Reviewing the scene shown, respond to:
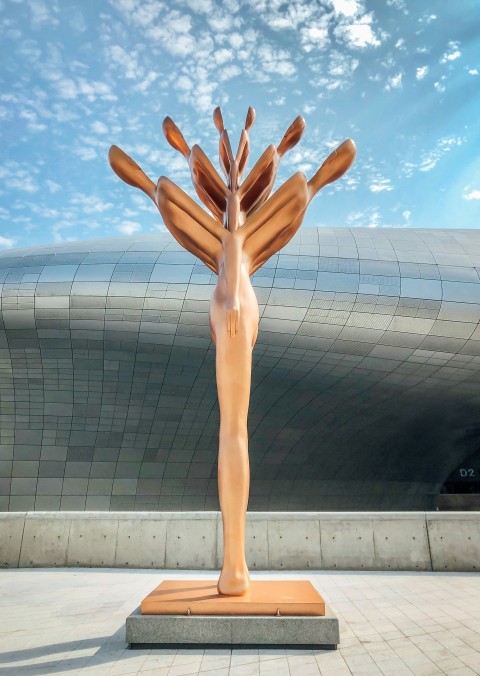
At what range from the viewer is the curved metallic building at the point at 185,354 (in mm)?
16938

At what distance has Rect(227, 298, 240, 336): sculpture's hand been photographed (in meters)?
5.95

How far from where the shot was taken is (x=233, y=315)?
5957 millimetres

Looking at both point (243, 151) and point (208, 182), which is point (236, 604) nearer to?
point (208, 182)

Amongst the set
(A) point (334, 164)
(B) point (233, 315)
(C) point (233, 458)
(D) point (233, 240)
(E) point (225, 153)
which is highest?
(E) point (225, 153)

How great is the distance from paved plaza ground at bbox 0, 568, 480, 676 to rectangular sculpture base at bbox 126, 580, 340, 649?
11cm

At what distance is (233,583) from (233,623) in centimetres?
50

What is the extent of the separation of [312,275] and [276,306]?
1.82 meters

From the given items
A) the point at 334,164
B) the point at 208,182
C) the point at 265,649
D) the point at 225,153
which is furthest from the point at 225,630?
the point at 225,153

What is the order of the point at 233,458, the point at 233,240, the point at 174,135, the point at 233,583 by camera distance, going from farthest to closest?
1. the point at 174,135
2. the point at 233,240
3. the point at 233,458
4. the point at 233,583

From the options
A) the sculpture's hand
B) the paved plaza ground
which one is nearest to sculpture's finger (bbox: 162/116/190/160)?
the sculpture's hand

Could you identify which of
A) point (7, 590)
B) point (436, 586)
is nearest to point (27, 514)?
point (7, 590)

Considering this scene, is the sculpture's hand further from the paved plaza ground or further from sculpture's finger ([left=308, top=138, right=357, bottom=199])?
the paved plaza ground

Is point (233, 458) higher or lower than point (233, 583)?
higher

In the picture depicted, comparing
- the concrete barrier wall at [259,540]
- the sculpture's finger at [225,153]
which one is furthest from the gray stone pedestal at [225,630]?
the sculpture's finger at [225,153]
